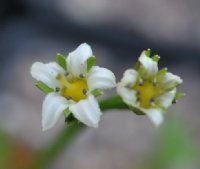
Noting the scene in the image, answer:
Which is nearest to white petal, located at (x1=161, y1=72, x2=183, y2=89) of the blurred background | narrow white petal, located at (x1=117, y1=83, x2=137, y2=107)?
narrow white petal, located at (x1=117, y1=83, x2=137, y2=107)

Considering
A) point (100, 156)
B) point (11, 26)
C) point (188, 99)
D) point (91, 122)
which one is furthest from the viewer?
point (11, 26)

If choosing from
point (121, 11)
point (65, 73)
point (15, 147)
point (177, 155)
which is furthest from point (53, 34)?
point (65, 73)

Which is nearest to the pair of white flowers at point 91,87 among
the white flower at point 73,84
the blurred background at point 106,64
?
the white flower at point 73,84

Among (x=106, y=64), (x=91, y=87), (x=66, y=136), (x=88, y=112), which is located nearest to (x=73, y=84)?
(x=91, y=87)

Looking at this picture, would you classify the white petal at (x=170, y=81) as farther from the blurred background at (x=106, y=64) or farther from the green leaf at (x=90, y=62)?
the blurred background at (x=106, y=64)

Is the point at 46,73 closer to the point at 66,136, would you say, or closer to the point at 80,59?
the point at 80,59

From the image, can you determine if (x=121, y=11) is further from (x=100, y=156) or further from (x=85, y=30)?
(x=100, y=156)
